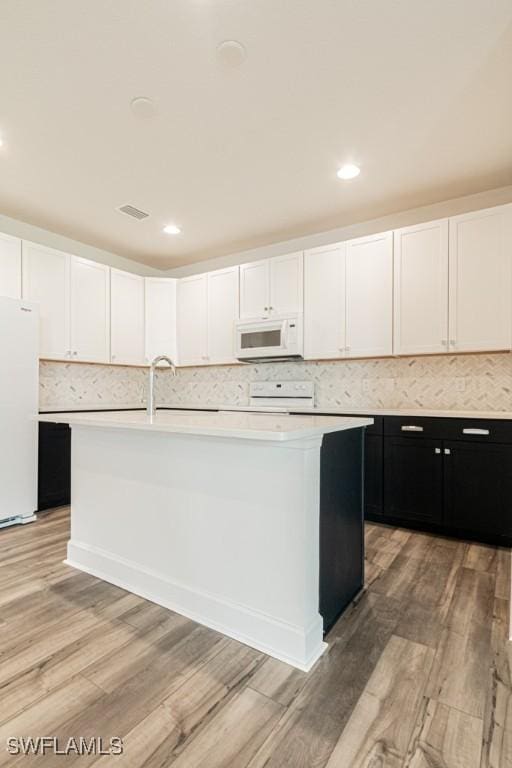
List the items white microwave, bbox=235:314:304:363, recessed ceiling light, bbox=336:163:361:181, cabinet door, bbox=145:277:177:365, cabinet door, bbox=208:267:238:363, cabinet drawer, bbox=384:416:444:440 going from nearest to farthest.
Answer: recessed ceiling light, bbox=336:163:361:181 → cabinet drawer, bbox=384:416:444:440 → white microwave, bbox=235:314:304:363 → cabinet door, bbox=208:267:238:363 → cabinet door, bbox=145:277:177:365

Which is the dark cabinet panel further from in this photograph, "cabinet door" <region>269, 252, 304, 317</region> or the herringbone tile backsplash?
"cabinet door" <region>269, 252, 304, 317</region>

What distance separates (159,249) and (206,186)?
161 cm

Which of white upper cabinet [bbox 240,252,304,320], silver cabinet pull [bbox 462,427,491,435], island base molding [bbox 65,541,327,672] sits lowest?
island base molding [bbox 65,541,327,672]

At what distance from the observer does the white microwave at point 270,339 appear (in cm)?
377

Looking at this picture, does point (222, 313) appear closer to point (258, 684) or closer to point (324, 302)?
point (324, 302)

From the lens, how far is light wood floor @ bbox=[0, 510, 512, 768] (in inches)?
45.6

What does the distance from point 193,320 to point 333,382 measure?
1.80 m

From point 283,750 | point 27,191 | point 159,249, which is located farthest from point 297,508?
point 159,249

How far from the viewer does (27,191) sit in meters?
3.13

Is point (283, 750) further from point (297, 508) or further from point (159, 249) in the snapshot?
point (159, 249)

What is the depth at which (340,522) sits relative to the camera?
1.83 m

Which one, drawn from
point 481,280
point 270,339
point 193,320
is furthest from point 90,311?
point 481,280

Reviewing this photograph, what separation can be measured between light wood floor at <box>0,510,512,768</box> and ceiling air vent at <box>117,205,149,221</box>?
9.63ft

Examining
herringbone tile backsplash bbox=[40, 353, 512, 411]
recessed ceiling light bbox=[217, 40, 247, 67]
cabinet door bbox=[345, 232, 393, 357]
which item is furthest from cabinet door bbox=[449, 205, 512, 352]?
recessed ceiling light bbox=[217, 40, 247, 67]
